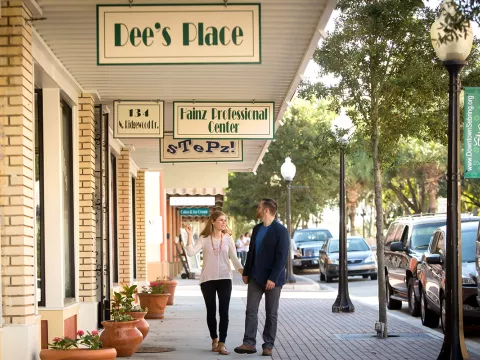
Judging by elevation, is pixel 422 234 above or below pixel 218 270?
above

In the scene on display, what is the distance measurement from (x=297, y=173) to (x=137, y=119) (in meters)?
32.7

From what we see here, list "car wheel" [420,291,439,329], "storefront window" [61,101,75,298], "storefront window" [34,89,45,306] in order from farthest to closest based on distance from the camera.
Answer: "car wheel" [420,291,439,329]
"storefront window" [61,101,75,298]
"storefront window" [34,89,45,306]

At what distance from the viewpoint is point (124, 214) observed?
2048cm

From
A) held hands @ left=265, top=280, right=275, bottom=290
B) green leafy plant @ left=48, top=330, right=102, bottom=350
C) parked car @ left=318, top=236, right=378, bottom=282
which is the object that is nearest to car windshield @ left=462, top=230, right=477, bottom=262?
held hands @ left=265, top=280, right=275, bottom=290

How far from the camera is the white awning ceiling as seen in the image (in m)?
9.82

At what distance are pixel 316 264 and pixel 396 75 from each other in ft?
80.6

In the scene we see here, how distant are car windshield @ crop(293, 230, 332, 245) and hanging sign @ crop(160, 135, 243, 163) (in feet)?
73.9

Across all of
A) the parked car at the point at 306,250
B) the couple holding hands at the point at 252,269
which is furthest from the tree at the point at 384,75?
the parked car at the point at 306,250

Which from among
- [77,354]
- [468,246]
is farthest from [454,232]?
[468,246]

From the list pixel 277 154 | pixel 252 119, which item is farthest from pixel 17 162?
pixel 277 154

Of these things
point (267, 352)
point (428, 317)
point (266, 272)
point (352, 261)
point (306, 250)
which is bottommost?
point (306, 250)

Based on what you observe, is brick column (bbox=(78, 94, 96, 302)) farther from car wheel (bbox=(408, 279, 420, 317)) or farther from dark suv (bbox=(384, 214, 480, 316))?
car wheel (bbox=(408, 279, 420, 317))

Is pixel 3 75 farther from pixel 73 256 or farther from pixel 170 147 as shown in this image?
pixel 170 147

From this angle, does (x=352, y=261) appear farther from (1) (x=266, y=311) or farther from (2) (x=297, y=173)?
(1) (x=266, y=311)
